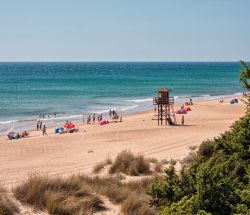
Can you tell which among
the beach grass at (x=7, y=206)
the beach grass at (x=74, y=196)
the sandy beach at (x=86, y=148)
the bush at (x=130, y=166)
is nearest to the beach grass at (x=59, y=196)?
the beach grass at (x=74, y=196)

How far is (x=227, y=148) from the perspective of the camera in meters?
8.89

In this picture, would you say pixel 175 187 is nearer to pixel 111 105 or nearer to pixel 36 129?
pixel 36 129

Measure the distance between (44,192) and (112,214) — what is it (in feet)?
4.41

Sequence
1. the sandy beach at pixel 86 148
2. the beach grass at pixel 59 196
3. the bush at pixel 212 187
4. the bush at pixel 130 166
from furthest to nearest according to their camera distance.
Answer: the sandy beach at pixel 86 148 → the bush at pixel 130 166 → the beach grass at pixel 59 196 → the bush at pixel 212 187

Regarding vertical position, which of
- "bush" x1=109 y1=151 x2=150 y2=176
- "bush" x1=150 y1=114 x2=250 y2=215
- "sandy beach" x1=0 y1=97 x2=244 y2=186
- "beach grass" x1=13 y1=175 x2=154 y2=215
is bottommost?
"sandy beach" x1=0 y1=97 x2=244 y2=186

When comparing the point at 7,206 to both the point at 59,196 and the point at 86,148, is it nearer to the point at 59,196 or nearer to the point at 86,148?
the point at 59,196

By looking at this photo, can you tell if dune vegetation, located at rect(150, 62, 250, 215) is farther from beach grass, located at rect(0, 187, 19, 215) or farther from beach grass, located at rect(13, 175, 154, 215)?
beach grass, located at rect(0, 187, 19, 215)

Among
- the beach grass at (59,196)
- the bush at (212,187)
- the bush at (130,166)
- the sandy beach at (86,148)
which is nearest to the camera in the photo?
the bush at (212,187)

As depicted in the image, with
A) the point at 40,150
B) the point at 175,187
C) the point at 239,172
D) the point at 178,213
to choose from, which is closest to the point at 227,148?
the point at 239,172

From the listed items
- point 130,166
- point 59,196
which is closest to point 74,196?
point 59,196

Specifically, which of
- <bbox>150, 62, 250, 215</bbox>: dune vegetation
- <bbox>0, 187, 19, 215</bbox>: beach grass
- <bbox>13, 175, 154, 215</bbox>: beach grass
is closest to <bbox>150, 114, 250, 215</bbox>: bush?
<bbox>150, 62, 250, 215</bbox>: dune vegetation

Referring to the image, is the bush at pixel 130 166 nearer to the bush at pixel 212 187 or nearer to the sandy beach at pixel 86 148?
the sandy beach at pixel 86 148

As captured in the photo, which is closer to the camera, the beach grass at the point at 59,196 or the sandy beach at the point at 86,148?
the beach grass at the point at 59,196

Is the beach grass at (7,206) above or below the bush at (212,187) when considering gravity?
below
